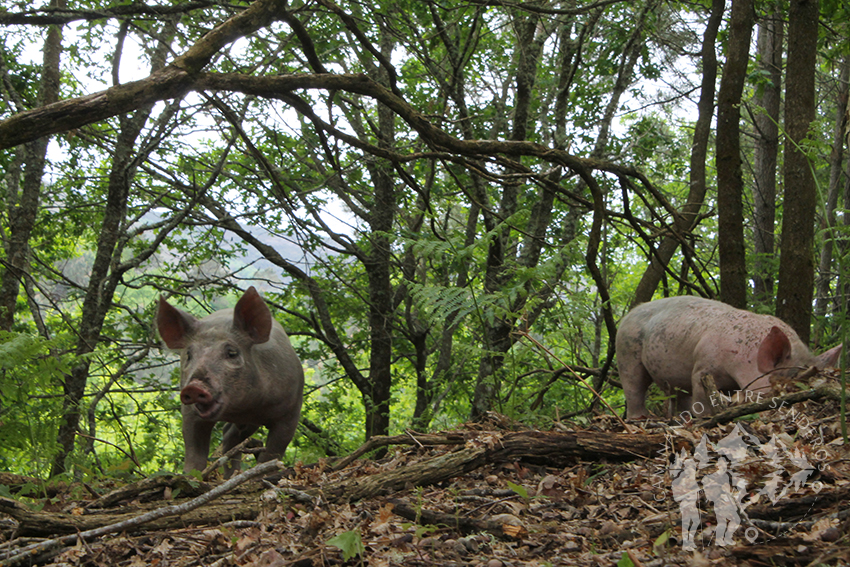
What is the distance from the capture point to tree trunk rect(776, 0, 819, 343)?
5711mm

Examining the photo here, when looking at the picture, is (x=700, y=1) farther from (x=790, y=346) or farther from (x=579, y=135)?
(x=790, y=346)

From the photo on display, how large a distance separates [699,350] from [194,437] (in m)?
4.28

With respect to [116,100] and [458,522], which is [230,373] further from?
[458,522]

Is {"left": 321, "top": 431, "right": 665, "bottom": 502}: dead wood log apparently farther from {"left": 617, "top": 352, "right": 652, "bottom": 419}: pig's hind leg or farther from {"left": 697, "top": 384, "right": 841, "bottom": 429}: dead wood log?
{"left": 617, "top": 352, "right": 652, "bottom": 419}: pig's hind leg

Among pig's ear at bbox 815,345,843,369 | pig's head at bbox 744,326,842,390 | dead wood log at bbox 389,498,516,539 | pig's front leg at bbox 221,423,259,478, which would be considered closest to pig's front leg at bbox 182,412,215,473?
pig's front leg at bbox 221,423,259,478

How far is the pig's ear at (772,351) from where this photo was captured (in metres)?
4.77

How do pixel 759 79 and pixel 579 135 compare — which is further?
pixel 579 135

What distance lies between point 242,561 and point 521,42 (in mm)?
7091

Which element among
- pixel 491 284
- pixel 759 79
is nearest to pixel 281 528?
pixel 491 284

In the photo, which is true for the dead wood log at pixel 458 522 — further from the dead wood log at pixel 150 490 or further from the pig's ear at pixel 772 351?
the pig's ear at pixel 772 351

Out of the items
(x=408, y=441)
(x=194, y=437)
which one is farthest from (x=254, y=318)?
(x=408, y=441)

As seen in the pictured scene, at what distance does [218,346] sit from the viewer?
509cm

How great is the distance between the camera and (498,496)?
3.10 m

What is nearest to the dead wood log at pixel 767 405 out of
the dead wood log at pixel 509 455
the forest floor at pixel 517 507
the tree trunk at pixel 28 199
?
the forest floor at pixel 517 507
